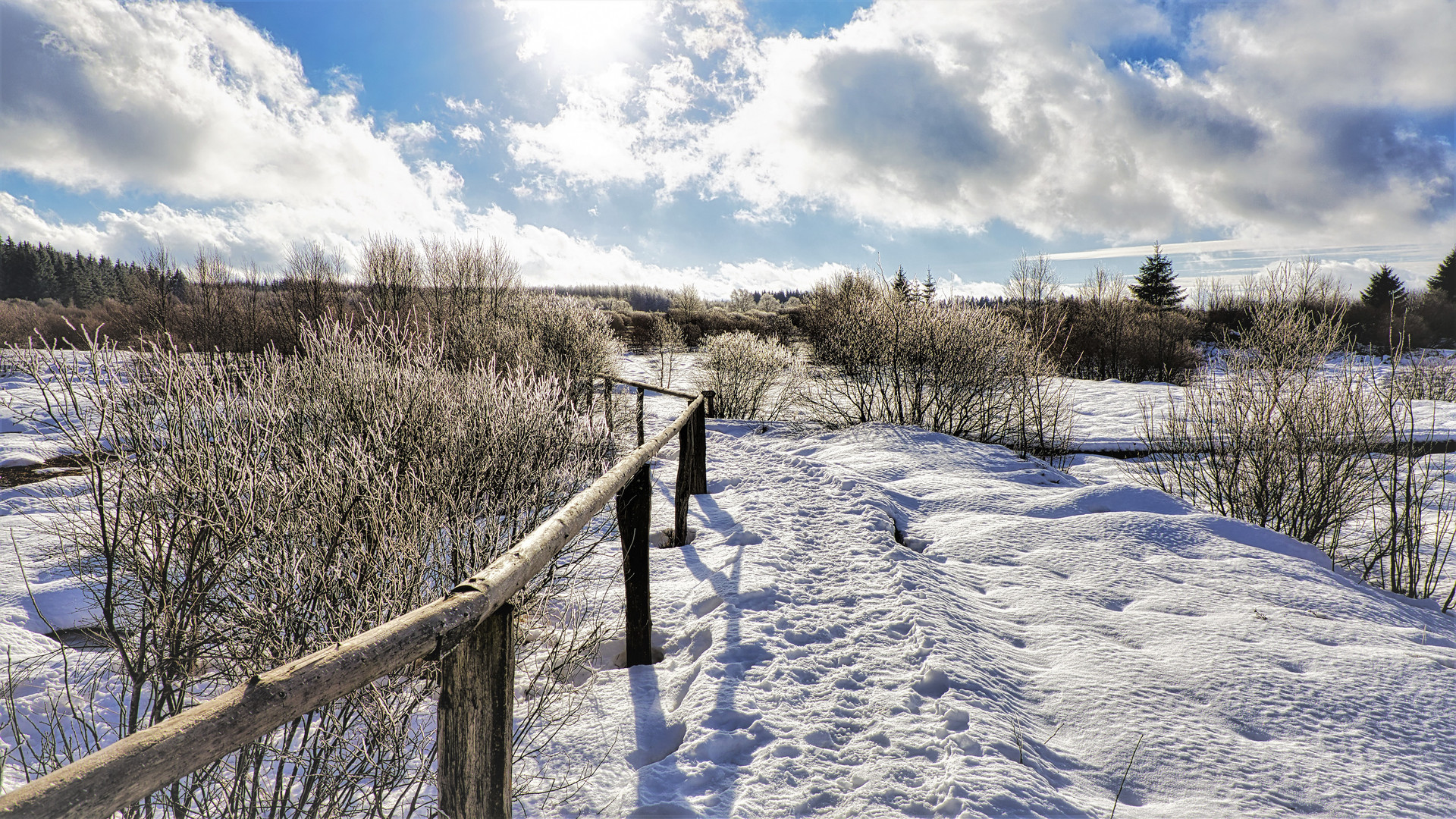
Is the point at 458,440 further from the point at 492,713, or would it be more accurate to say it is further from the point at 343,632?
the point at 492,713

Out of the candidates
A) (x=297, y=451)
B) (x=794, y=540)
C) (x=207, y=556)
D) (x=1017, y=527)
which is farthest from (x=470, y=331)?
(x=1017, y=527)

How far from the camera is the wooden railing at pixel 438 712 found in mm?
751

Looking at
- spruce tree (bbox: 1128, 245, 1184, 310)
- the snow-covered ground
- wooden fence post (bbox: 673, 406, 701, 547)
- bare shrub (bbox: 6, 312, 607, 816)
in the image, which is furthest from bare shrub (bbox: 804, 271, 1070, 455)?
spruce tree (bbox: 1128, 245, 1184, 310)

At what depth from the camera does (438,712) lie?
178 cm

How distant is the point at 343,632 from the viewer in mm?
2307

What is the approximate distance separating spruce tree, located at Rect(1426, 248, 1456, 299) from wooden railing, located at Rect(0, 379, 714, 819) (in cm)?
5651

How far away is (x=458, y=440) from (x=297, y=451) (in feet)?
3.74

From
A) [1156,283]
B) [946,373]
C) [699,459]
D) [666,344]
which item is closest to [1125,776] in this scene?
[699,459]

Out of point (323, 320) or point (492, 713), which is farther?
point (323, 320)

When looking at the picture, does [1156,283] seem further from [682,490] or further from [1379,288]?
[682,490]

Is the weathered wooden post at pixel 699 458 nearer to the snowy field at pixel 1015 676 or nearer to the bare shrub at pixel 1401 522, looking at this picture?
the snowy field at pixel 1015 676

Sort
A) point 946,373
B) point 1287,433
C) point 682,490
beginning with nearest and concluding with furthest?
point 682,490 → point 1287,433 → point 946,373

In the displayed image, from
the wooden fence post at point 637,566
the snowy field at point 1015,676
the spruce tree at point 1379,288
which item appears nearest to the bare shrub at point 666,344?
the snowy field at point 1015,676

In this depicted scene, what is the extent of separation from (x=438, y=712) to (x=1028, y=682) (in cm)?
257
